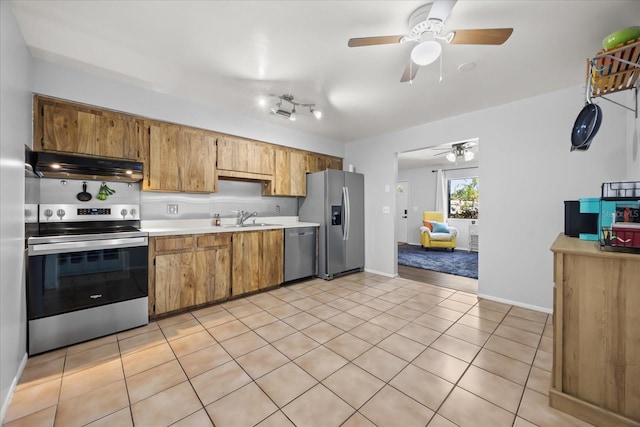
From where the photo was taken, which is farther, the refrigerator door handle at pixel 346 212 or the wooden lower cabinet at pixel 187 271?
the refrigerator door handle at pixel 346 212

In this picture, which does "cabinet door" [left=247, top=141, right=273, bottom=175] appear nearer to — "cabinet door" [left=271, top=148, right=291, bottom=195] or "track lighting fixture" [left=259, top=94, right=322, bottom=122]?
"cabinet door" [left=271, top=148, right=291, bottom=195]

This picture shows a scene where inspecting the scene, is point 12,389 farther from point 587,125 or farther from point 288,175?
point 587,125

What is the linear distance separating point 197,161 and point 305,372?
8.73ft

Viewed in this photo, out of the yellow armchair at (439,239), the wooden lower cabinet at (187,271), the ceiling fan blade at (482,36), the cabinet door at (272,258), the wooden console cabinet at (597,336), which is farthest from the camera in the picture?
the yellow armchair at (439,239)

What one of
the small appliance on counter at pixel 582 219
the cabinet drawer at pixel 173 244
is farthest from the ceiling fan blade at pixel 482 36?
the cabinet drawer at pixel 173 244

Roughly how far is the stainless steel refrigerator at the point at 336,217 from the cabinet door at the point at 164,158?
2.07m

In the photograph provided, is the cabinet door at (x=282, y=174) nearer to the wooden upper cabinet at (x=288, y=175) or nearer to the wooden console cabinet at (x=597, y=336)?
the wooden upper cabinet at (x=288, y=175)

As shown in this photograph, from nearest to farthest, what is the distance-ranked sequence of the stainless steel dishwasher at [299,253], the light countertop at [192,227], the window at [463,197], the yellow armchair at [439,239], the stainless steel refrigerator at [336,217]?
the light countertop at [192,227] → the stainless steel dishwasher at [299,253] → the stainless steel refrigerator at [336,217] → the yellow armchair at [439,239] → the window at [463,197]

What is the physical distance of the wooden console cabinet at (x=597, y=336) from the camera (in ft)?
4.29

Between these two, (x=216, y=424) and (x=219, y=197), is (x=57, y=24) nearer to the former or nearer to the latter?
(x=219, y=197)

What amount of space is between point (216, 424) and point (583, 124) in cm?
321

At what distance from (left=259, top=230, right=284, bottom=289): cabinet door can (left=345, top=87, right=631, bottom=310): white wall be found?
273cm

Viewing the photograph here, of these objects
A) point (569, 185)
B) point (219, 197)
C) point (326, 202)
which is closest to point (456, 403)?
point (569, 185)

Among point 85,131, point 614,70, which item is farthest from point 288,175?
point 614,70
